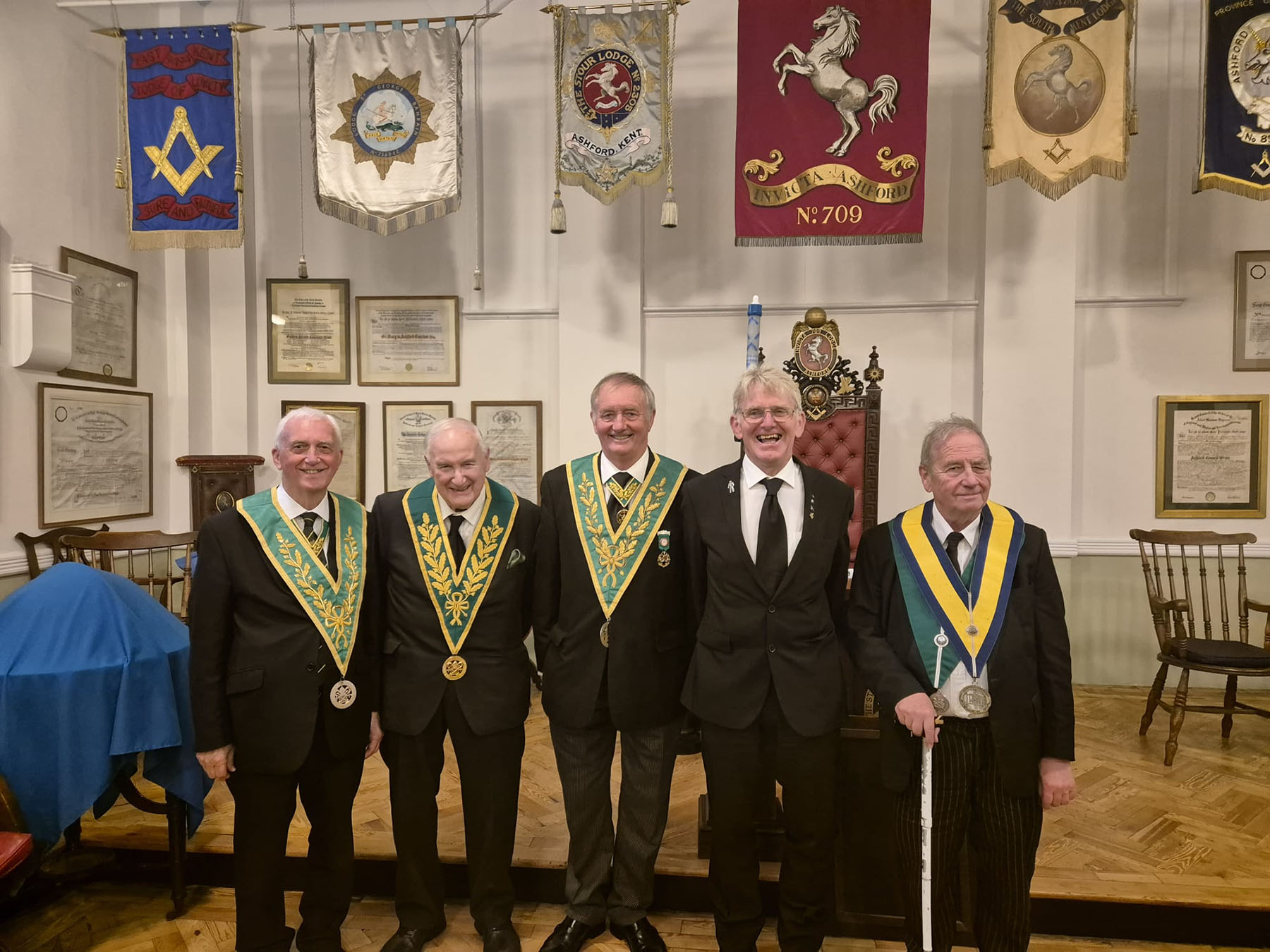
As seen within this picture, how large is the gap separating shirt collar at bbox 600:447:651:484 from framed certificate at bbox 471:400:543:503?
2762 millimetres

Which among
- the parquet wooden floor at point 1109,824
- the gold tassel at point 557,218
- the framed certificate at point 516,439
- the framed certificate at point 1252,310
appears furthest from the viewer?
the framed certificate at point 516,439

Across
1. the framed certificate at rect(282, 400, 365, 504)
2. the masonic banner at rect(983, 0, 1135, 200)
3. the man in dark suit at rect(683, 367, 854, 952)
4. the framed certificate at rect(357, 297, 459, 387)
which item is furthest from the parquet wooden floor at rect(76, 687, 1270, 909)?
the masonic banner at rect(983, 0, 1135, 200)

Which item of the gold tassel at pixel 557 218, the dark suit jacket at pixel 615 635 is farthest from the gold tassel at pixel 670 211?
the dark suit jacket at pixel 615 635

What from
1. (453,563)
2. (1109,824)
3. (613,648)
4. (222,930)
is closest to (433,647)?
(453,563)

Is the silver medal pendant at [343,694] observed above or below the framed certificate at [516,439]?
below

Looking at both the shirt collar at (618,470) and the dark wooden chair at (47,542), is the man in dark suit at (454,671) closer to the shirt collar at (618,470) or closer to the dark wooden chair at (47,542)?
the shirt collar at (618,470)

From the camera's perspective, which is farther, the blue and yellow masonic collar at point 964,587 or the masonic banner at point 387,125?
the masonic banner at point 387,125

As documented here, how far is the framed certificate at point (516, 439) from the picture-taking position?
15.6 feet

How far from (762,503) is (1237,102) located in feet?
12.2

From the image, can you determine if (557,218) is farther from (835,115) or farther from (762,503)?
(762,503)

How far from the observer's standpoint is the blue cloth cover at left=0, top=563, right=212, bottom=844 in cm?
203

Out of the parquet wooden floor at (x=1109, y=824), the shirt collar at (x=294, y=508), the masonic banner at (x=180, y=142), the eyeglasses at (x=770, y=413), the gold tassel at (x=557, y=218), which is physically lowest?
the parquet wooden floor at (x=1109, y=824)

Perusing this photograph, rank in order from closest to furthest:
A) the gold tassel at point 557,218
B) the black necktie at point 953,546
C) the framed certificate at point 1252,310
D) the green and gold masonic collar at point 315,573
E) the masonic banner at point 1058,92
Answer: the black necktie at point 953,546 < the green and gold masonic collar at point 315,573 < the masonic banner at point 1058,92 < the gold tassel at point 557,218 < the framed certificate at point 1252,310

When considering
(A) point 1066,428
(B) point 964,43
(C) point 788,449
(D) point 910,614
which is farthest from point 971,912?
(B) point 964,43
